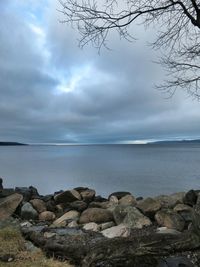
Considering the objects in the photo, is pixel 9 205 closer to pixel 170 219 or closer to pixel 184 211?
pixel 170 219

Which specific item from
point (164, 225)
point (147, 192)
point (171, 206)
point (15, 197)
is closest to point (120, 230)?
point (164, 225)

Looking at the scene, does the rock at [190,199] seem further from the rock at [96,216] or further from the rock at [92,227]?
the rock at [92,227]

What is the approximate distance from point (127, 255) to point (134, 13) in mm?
3955

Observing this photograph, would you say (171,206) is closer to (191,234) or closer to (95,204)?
(95,204)

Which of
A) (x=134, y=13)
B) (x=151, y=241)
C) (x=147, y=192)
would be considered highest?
(x=134, y=13)

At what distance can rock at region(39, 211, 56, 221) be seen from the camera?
15055 mm

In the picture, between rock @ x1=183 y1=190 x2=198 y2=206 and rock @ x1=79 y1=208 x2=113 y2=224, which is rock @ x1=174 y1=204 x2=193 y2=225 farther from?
rock @ x1=79 y1=208 x2=113 y2=224

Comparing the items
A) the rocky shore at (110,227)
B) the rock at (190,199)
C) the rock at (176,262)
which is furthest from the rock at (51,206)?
the rock at (176,262)

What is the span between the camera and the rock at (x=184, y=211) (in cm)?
1305

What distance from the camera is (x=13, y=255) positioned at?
23.0 feet

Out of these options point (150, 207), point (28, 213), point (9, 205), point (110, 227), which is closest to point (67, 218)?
point (28, 213)

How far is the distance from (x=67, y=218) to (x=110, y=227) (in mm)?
2108

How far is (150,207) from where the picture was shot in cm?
1385

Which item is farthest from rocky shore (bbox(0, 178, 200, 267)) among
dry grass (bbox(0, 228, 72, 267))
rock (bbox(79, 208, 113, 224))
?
dry grass (bbox(0, 228, 72, 267))
